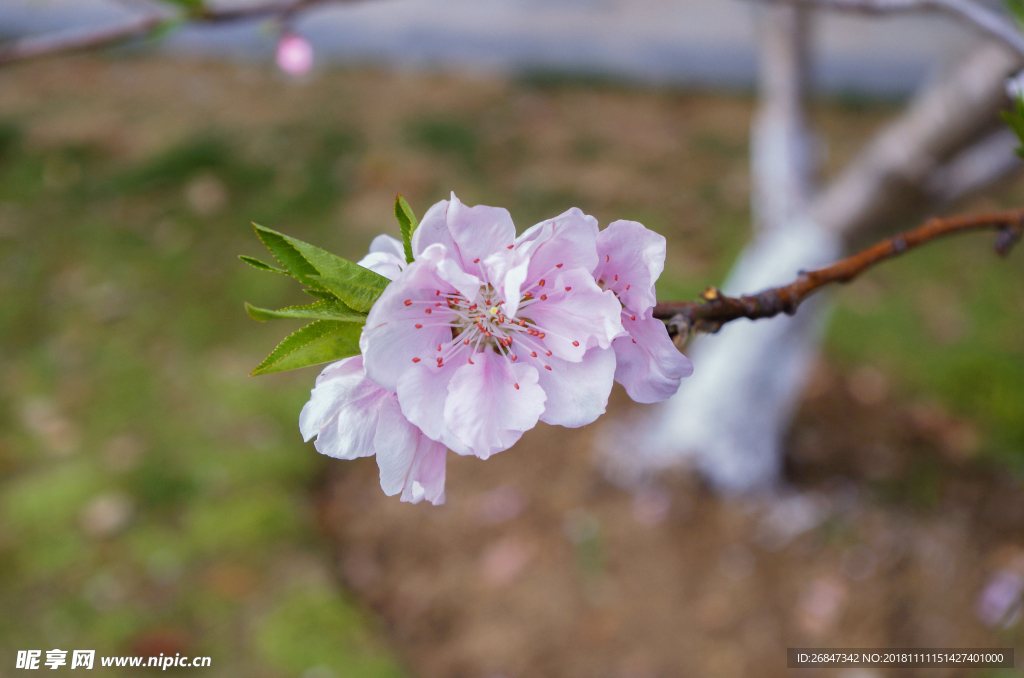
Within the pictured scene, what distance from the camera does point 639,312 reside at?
0.69 meters

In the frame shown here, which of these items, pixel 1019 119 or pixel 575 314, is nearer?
pixel 575 314

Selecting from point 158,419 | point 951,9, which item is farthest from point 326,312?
point 158,419

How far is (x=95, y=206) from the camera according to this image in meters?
4.75

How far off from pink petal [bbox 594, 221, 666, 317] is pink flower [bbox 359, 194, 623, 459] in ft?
0.11

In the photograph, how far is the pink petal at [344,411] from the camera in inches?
27.2

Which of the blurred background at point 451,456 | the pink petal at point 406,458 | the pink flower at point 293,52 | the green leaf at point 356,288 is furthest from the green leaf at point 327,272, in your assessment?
the pink flower at point 293,52

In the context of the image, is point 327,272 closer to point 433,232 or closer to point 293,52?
point 433,232

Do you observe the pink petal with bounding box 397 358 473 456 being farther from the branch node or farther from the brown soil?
the brown soil

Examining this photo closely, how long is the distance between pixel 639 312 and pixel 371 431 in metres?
0.29

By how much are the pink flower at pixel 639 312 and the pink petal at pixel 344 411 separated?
0.25 metres

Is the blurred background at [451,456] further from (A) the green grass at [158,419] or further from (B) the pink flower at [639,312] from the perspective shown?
(B) the pink flower at [639,312]

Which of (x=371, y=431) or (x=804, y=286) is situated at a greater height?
(x=804, y=286)

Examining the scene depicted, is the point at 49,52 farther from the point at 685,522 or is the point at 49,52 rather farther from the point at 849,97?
the point at 849,97

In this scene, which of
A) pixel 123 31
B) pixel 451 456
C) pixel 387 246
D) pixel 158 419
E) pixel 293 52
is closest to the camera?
pixel 387 246
